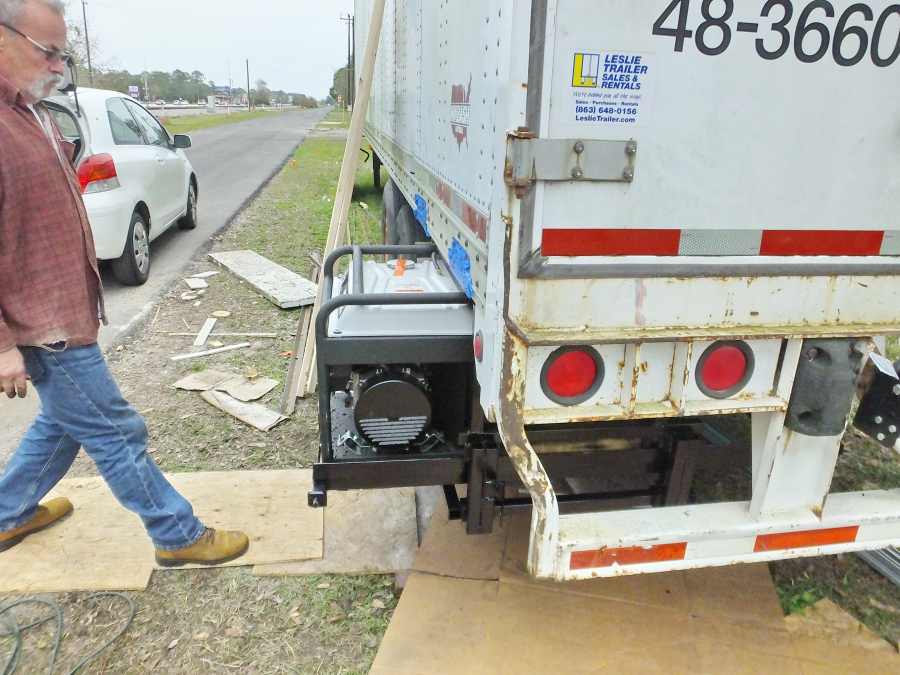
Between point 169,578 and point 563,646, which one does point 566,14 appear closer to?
point 563,646

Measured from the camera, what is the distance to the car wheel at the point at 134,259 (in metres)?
6.52

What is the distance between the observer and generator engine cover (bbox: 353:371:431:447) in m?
2.47

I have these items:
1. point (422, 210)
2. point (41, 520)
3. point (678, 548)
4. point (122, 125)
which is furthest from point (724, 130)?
point (122, 125)

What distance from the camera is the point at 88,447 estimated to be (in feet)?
8.25

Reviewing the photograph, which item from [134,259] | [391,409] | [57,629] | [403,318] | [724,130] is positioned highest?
[724,130]

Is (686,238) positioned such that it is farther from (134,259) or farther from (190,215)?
(190,215)

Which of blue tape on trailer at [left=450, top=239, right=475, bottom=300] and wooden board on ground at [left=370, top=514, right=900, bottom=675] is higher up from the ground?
blue tape on trailer at [left=450, top=239, right=475, bottom=300]

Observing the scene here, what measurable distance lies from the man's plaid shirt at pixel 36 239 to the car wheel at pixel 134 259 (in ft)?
14.5

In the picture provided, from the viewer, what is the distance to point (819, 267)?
6.47 ft

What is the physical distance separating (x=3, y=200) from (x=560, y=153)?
173 cm

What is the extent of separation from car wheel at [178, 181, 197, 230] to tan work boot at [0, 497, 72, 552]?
6.57 meters

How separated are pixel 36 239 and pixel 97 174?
172 inches

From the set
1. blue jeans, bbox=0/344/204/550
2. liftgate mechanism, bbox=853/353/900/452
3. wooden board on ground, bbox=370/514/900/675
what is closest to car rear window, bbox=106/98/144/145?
blue jeans, bbox=0/344/204/550

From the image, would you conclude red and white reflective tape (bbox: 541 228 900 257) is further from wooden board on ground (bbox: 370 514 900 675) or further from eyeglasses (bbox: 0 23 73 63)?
eyeglasses (bbox: 0 23 73 63)
